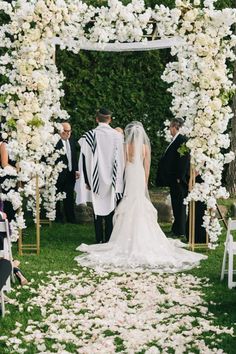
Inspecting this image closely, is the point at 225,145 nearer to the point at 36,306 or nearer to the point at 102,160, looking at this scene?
the point at 102,160

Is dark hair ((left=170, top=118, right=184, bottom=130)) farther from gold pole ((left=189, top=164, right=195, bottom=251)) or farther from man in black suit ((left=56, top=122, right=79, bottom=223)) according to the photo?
man in black suit ((left=56, top=122, right=79, bottom=223))

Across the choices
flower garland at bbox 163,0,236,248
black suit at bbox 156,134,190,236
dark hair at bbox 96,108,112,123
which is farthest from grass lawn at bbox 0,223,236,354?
dark hair at bbox 96,108,112,123

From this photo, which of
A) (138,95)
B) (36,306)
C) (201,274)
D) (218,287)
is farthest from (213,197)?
(138,95)

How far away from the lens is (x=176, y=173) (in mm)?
10250

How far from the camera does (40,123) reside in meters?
8.68

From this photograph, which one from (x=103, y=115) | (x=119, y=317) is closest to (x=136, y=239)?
(x=103, y=115)

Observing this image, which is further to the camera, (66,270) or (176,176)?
(176,176)

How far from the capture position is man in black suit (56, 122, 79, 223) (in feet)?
36.4

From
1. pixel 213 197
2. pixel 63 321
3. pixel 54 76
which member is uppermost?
pixel 54 76

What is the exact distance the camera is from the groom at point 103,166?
382 inches

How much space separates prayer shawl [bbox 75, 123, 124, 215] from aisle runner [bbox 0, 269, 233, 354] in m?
2.00

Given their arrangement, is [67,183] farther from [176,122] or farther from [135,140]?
[135,140]

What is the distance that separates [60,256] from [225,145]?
2539mm

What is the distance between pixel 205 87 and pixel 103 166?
6.23ft
